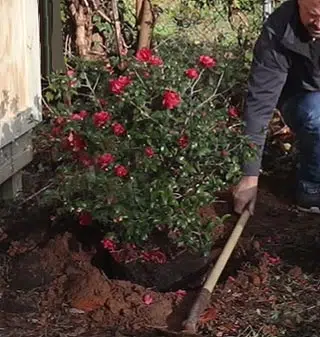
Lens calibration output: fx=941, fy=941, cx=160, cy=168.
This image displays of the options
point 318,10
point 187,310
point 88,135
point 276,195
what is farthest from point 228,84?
point 187,310

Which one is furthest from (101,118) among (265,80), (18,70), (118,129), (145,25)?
(145,25)

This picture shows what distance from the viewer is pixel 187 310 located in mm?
3279

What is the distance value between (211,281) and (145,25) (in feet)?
9.74

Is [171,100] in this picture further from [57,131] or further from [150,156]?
[57,131]

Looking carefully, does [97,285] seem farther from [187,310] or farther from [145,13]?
[145,13]

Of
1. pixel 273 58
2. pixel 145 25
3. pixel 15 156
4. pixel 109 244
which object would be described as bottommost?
pixel 15 156

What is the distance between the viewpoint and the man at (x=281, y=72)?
157 inches

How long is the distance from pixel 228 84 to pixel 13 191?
46.8 inches

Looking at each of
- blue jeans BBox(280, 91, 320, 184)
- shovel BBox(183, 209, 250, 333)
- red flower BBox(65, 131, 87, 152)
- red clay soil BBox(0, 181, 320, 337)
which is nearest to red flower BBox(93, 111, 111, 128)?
red flower BBox(65, 131, 87, 152)

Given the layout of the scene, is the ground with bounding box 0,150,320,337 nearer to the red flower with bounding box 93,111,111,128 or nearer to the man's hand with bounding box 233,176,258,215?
the man's hand with bounding box 233,176,258,215

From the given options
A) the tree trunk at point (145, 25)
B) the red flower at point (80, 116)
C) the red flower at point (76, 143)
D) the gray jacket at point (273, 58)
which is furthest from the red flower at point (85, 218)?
the tree trunk at point (145, 25)

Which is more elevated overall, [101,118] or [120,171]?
[101,118]

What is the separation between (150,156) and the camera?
11.1ft

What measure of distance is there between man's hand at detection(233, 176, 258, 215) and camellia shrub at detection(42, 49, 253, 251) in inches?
14.2
